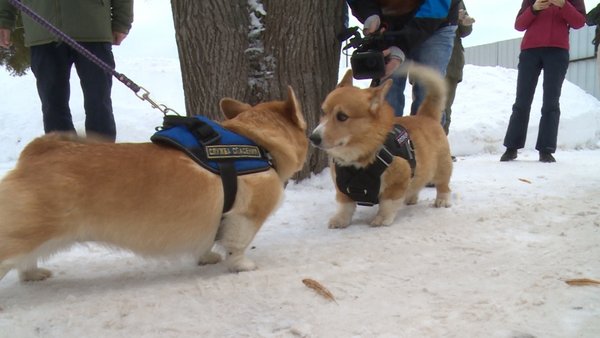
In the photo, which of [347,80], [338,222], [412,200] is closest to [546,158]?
[412,200]

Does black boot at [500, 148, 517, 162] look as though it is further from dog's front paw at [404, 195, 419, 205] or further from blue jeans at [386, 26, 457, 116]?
dog's front paw at [404, 195, 419, 205]

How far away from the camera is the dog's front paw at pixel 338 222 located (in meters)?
3.14

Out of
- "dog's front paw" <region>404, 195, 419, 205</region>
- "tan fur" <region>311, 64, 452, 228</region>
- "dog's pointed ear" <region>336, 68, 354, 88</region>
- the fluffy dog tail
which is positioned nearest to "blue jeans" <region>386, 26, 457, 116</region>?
the fluffy dog tail

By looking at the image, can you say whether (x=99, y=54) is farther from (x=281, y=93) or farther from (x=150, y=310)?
(x=150, y=310)

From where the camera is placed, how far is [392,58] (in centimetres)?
362

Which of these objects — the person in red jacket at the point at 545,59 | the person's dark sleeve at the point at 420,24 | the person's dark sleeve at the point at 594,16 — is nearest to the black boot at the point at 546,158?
the person in red jacket at the point at 545,59

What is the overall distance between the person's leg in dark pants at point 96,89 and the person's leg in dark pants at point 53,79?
10 centimetres

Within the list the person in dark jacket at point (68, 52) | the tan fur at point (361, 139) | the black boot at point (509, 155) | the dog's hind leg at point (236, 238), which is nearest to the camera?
the dog's hind leg at point (236, 238)

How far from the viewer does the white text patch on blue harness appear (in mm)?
2168

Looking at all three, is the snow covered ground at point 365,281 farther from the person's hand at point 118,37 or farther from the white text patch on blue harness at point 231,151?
the person's hand at point 118,37

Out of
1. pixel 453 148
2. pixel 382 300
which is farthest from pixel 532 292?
pixel 453 148

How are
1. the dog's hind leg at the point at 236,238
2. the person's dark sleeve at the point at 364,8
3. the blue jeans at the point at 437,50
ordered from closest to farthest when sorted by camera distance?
the dog's hind leg at the point at 236,238
the person's dark sleeve at the point at 364,8
the blue jeans at the point at 437,50

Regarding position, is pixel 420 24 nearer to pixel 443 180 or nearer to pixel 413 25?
pixel 413 25

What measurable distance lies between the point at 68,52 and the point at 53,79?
22 centimetres
